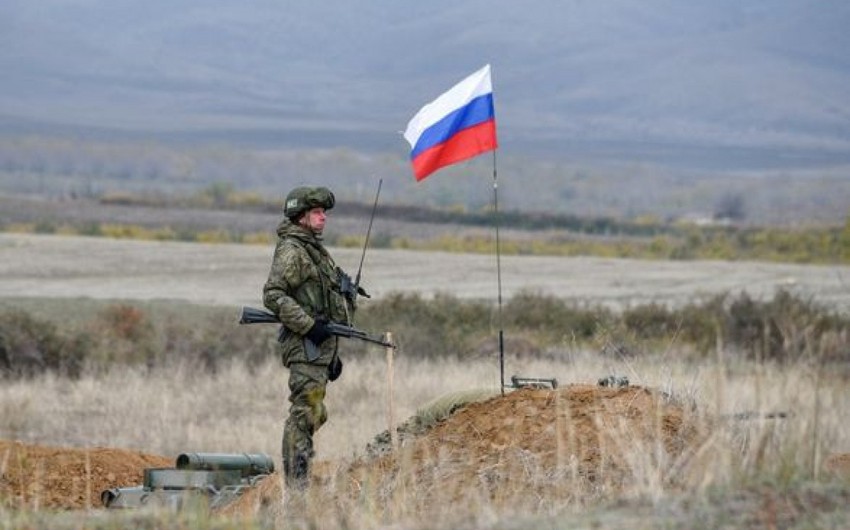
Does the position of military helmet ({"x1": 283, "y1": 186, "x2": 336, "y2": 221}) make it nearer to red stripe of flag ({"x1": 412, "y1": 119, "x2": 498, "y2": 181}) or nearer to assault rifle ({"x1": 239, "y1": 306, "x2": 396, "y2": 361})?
assault rifle ({"x1": 239, "y1": 306, "x2": 396, "y2": 361})

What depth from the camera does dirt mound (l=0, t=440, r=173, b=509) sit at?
15.9 m

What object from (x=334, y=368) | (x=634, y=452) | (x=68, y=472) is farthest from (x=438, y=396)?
(x=634, y=452)

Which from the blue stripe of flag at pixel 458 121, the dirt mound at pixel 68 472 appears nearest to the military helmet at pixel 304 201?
the blue stripe of flag at pixel 458 121

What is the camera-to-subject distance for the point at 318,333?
15023 millimetres

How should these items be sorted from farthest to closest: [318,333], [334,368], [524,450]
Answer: [334,368]
[318,333]
[524,450]

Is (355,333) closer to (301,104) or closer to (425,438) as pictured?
(425,438)

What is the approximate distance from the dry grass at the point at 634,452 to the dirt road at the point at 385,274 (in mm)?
16440

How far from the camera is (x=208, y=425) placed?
2325 cm

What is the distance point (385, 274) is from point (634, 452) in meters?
40.5

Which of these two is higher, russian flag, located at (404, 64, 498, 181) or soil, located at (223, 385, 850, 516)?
russian flag, located at (404, 64, 498, 181)

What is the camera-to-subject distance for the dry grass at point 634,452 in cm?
1055

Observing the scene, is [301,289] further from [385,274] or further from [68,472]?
[385,274]

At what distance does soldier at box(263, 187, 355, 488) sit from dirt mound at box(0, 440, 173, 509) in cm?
158

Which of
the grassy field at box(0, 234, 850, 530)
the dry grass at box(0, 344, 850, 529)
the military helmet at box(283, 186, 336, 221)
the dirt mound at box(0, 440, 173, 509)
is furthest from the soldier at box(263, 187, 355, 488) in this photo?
the dirt mound at box(0, 440, 173, 509)
